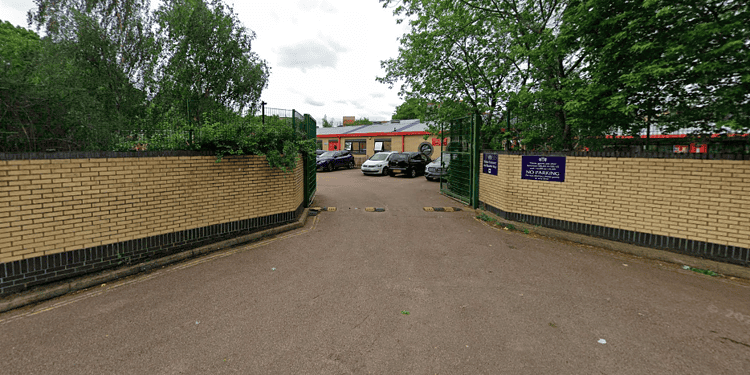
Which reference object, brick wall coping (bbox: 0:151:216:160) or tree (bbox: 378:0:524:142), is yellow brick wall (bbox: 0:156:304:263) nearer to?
brick wall coping (bbox: 0:151:216:160)

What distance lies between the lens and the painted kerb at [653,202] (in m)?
5.16

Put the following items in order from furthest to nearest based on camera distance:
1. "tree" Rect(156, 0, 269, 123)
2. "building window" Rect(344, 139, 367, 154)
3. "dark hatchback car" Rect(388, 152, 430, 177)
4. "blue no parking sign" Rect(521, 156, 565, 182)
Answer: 1. "building window" Rect(344, 139, 367, 154)
2. "dark hatchback car" Rect(388, 152, 430, 177)
3. "tree" Rect(156, 0, 269, 123)
4. "blue no parking sign" Rect(521, 156, 565, 182)

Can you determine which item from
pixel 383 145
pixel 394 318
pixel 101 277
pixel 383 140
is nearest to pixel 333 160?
pixel 383 145

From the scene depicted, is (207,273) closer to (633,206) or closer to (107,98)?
(107,98)

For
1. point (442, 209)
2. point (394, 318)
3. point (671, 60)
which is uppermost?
point (671, 60)

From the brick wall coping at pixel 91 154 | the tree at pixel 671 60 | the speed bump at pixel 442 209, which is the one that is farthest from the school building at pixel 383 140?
the brick wall coping at pixel 91 154

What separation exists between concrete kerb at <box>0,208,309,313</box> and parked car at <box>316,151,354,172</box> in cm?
1709

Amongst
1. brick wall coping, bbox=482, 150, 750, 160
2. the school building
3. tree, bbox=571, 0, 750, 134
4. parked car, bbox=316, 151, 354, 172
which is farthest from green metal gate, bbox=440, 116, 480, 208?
the school building

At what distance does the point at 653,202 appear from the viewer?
19.3ft

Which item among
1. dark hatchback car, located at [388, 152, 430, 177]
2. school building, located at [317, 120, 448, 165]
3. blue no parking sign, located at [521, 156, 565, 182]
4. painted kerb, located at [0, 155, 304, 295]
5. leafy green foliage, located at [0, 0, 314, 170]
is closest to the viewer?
painted kerb, located at [0, 155, 304, 295]

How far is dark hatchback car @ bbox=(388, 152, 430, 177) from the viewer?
1991 centimetres

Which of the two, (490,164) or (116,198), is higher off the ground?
(490,164)

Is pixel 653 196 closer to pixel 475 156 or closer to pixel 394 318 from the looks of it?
pixel 475 156

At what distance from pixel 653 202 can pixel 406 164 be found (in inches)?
568
